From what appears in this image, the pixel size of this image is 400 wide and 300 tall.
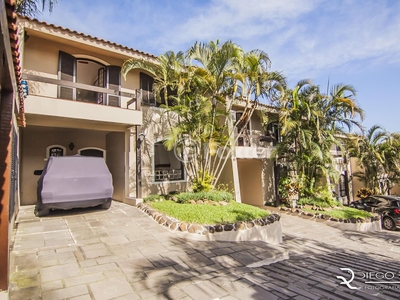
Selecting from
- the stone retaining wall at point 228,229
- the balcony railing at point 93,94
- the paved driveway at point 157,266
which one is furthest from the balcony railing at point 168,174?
the paved driveway at point 157,266

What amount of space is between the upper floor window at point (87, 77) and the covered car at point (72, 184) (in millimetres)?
2669

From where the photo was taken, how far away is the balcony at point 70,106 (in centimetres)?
749

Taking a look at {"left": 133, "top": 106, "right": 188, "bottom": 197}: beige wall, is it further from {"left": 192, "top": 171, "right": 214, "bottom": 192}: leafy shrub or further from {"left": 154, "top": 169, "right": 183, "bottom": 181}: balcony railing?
{"left": 192, "top": 171, "right": 214, "bottom": 192}: leafy shrub

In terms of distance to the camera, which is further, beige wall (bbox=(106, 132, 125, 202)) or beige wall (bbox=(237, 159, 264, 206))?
beige wall (bbox=(237, 159, 264, 206))

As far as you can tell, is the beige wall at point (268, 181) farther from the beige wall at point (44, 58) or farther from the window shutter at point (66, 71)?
the beige wall at point (44, 58)

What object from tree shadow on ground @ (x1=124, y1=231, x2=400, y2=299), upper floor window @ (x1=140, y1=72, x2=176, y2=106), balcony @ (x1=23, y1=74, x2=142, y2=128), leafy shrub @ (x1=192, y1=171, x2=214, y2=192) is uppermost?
upper floor window @ (x1=140, y1=72, x2=176, y2=106)

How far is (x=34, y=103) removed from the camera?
291 inches

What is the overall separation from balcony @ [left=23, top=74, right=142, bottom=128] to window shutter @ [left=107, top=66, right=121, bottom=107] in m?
0.06

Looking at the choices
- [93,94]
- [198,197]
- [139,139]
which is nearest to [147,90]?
[93,94]

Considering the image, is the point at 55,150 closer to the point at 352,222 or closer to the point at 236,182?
the point at 236,182

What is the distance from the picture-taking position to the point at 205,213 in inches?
299

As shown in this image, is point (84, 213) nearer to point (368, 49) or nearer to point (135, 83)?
point (135, 83)

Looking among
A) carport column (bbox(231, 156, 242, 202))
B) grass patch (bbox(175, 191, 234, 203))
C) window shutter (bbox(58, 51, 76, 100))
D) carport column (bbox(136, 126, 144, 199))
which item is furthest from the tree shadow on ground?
window shutter (bbox(58, 51, 76, 100))

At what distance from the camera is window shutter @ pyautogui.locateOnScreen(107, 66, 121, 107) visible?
1069 cm
